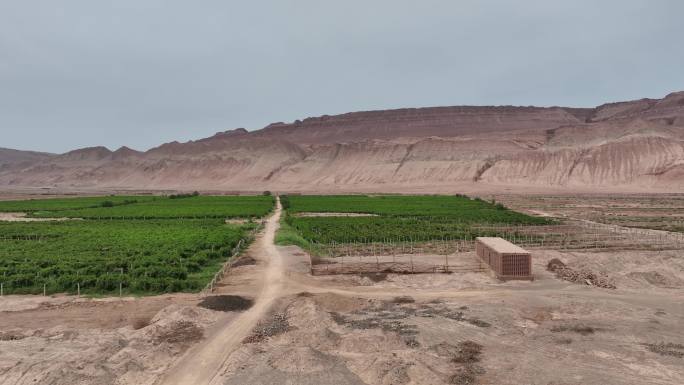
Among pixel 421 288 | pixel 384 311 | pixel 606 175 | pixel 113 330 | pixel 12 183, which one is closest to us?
pixel 113 330

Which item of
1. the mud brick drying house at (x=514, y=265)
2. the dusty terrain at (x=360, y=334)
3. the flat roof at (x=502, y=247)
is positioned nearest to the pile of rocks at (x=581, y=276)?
the dusty terrain at (x=360, y=334)

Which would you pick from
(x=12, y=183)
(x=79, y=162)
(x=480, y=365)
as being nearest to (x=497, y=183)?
(x=480, y=365)

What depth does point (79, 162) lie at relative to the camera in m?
177

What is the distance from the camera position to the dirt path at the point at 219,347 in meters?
10.4

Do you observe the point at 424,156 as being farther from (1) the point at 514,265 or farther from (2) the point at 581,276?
(1) the point at 514,265

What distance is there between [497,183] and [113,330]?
94.7 metres

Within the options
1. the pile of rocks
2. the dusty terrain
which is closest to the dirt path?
the dusty terrain

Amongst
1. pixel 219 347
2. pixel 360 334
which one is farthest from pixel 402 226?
pixel 219 347

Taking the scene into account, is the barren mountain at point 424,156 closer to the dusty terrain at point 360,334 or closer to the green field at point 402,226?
the green field at point 402,226

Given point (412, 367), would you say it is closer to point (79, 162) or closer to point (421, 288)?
point (421, 288)

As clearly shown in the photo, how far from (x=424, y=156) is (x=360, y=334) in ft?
357

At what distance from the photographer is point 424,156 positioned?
389ft

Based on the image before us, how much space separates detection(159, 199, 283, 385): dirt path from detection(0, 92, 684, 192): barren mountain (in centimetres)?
8259

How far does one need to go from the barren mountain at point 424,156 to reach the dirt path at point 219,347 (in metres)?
82.6
